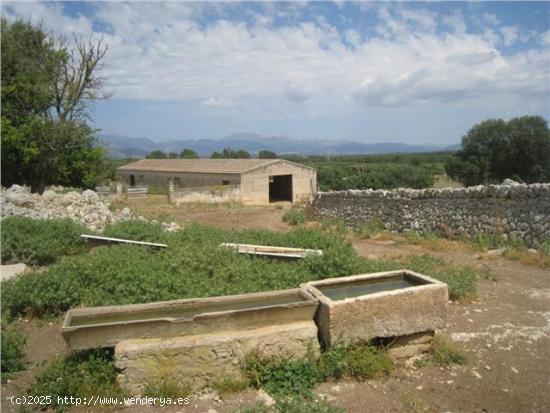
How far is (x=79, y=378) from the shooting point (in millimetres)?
3566

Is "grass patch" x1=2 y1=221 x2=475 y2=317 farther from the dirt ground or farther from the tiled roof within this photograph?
the tiled roof

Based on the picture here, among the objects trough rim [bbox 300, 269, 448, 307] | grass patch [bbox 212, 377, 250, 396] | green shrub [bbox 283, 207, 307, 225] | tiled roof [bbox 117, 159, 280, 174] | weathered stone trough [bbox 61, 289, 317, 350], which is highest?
tiled roof [bbox 117, 159, 280, 174]

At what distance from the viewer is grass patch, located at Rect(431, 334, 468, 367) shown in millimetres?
4219

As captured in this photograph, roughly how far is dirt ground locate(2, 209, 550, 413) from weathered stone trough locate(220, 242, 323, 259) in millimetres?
2550

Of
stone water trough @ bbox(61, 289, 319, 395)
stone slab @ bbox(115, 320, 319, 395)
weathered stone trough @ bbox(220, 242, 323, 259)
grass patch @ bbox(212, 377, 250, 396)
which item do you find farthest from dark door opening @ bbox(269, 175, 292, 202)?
grass patch @ bbox(212, 377, 250, 396)

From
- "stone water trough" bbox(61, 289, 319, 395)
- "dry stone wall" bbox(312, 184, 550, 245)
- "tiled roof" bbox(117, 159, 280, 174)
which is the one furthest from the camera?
"tiled roof" bbox(117, 159, 280, 174)

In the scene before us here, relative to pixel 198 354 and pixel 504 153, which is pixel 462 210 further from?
pixel 504 153

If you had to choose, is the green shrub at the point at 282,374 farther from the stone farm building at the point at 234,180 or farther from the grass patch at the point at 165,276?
the stone farm building at the point at 234,180

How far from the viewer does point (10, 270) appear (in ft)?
21.4

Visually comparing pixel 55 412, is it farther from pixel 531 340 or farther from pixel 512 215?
pixel 512 215

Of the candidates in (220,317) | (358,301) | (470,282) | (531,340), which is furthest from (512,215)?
(220,317)

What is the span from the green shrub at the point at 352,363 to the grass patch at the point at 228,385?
755mm

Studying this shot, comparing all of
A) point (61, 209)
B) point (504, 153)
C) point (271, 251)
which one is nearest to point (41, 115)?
point (61, 209)

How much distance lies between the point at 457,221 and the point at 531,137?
28.3 m
